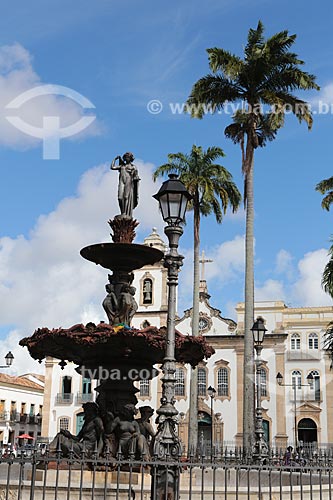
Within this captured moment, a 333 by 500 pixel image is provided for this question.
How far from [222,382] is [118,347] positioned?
3843cm

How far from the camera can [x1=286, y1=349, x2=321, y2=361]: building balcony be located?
48.9 metres

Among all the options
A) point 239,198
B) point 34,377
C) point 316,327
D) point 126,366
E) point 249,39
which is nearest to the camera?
point 126,366

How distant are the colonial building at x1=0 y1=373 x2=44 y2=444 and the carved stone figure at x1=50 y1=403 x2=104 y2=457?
4884 cm

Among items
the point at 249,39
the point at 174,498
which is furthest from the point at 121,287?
the point at 249,39

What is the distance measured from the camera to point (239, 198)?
34.8 m

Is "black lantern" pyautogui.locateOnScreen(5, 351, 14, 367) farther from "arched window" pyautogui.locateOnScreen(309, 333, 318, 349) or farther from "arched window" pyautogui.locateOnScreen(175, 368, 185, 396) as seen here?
"arched window" pyautogui.locateOnScreen(309, 333, 318, 349)

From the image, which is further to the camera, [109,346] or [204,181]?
[204,181]

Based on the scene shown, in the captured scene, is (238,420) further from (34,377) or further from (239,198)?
(34,377)

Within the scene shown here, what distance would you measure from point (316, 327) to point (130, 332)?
135 feet

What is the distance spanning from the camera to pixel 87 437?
12.1 metres

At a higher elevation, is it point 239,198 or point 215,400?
point 239,198

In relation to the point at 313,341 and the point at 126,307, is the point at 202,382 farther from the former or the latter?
the point at 126,307

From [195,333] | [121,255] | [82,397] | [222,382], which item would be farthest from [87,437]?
[82,397]

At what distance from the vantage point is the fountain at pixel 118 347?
11.6 meters
